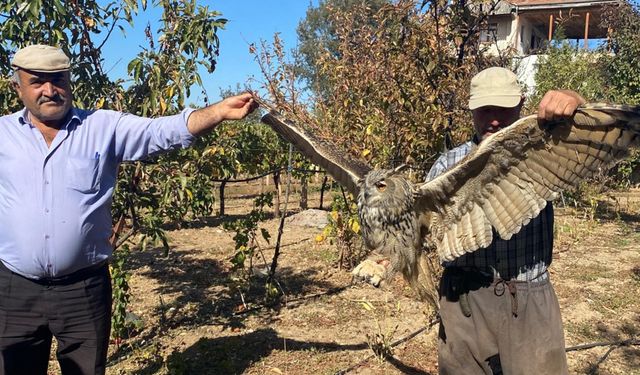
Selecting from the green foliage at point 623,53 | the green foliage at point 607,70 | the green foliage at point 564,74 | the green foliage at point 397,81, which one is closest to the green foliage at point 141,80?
the green foliage at point 397,81

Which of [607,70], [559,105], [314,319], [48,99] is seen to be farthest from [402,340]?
[607,70]

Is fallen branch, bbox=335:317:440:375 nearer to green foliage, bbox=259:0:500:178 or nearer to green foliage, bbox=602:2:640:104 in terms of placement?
green foliage, bbox=259:0:500:178

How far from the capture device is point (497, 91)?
2635 millimetres

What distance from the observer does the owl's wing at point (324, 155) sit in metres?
3.66

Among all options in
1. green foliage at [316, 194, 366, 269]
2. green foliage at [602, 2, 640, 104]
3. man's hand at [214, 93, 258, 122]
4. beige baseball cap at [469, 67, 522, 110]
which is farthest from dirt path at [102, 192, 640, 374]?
green foliage at [602, 2, 640, 104]

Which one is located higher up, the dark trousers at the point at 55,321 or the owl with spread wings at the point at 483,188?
the owl with spread wings at the point at 483,188

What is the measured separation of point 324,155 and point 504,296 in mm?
1514

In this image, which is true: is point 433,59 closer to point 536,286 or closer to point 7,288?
point 536,286

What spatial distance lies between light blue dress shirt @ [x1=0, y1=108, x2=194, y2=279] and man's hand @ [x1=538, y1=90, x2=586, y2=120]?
6.16 feet

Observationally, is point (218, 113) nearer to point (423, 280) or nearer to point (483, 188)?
point (483, 188)

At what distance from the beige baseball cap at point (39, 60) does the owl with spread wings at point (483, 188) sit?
5.71 ft

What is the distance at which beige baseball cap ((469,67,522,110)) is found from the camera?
263cm

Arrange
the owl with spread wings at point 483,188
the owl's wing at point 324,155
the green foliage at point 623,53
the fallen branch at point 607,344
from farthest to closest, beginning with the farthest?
the green foliage at point 623,53 → the fallen branch at point 607,344 → the owl's wing at point 324,155 → the owl with spread wings at point 483,188

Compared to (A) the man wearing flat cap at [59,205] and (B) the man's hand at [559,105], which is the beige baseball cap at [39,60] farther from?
(B) the man's hand at [559,105]
